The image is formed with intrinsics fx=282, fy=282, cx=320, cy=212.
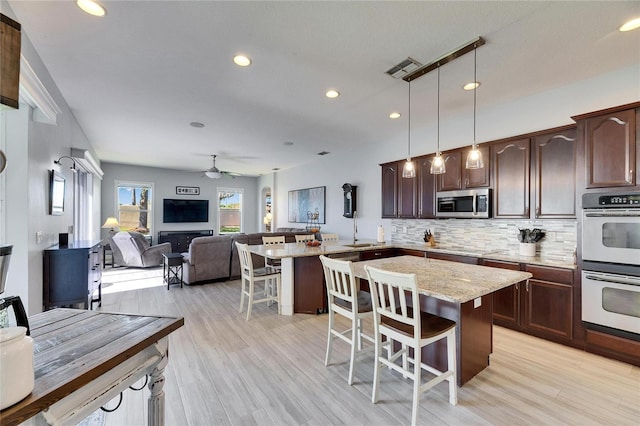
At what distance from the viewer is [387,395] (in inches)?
84.2

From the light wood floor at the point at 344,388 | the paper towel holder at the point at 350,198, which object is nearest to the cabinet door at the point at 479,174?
the light wood floor at the point at 344,388

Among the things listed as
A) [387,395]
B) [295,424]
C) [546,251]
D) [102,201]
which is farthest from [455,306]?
[102,201]

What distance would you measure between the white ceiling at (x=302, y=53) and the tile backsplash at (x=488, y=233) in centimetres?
161

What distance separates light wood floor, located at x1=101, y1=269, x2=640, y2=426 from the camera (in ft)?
6.27

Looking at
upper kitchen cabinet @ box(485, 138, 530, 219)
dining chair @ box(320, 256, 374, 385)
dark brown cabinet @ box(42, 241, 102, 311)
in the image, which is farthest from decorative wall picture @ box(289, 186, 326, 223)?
dark brown cabinet @ box(42, 241, 102, 311)

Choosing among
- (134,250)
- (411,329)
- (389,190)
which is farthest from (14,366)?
(134,250)

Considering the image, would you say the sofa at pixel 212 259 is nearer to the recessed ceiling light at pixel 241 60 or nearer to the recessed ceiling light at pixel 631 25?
the recessed ceiling light at pixel 241 60

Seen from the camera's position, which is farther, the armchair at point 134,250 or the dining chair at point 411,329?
the armchair at point 134,250

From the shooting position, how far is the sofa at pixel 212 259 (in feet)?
17.1

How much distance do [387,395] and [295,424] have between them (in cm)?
73

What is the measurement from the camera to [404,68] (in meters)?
2.84

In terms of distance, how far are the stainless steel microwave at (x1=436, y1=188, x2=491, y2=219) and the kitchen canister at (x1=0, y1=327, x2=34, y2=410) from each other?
414 centimetres

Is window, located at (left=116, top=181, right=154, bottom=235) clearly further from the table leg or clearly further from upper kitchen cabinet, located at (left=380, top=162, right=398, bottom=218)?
the table leg

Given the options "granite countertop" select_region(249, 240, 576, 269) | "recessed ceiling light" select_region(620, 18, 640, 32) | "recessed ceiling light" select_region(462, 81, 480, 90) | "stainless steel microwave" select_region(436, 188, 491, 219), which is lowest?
"granite countertop" select_region(249, 240, 576, 269)
